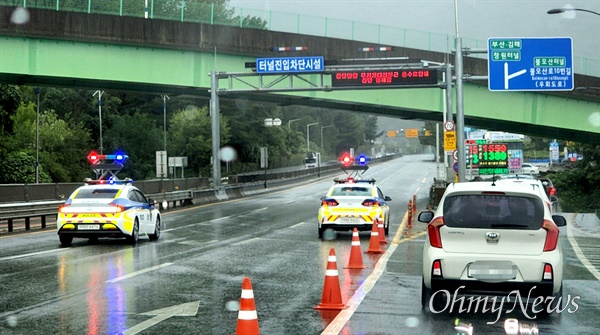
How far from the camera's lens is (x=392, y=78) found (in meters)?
41.2

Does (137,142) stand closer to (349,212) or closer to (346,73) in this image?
(346,73)

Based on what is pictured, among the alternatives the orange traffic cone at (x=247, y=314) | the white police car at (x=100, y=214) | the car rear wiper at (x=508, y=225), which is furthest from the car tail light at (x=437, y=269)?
the white police car at (x=100, y=214)

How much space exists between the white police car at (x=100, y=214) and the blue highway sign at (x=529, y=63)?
1835 centimetres

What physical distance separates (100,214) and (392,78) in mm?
22751

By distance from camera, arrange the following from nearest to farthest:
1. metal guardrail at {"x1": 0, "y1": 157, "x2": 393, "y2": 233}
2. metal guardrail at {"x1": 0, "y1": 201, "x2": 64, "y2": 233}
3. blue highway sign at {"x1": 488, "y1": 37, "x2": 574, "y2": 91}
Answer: metal guardrail at {"x1": 0, "y1": 201, "x2": 64, "y2": 233}
metal guardrail at {"x1": 0, "y1": 157, "x2": 393, "y2": 233}
blue highway sign at {"x1": 488, "y1": 37, "x2": 574, "y2": 91}

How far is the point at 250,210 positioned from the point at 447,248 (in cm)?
2981

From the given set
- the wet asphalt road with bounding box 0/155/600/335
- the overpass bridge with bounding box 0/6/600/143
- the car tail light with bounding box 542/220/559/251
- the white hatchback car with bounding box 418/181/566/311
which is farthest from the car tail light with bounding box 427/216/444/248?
the overpass bridge with bounding box 0/6/600/143

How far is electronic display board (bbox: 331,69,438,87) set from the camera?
135 feet

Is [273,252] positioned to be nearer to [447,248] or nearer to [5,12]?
[447,248]

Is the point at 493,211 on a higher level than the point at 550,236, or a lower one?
higher

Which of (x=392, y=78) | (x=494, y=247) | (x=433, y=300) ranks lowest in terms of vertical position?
(x=433, y=300)

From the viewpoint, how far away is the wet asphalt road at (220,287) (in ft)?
32.5

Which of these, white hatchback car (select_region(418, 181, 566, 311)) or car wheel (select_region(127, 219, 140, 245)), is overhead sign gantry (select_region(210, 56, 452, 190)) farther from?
white hatchback car (select_region(418, 181, 566, 311))

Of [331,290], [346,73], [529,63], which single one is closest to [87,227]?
[331,290]
